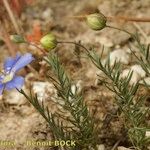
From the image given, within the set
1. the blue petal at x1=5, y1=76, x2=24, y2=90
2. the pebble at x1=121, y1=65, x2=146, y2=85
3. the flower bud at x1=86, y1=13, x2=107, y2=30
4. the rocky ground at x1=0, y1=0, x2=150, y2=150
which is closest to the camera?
the blue petal at x1=5, y1=76, x2=24, y2=90

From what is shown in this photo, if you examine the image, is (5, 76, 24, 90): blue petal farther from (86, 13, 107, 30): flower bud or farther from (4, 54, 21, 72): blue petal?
(86, 13, 107, 30): flower bud

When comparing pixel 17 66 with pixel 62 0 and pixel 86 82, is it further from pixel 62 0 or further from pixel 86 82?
pixel 62 0

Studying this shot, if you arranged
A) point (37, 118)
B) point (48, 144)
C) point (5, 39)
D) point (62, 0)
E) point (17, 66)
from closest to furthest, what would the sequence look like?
1. point (17, 66)
2. point (48, 144)
3. point (37, 118)
4. point (5, 39)
5. point (62, 0)

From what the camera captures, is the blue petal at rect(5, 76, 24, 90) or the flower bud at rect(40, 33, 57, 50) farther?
the flower bud at rect(40, 33, 57, 50)

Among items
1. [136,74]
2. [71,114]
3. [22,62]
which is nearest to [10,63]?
[22,62]

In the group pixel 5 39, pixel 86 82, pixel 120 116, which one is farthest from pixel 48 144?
pixel 5 39

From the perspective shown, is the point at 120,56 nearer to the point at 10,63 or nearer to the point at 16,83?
the point at 10,63

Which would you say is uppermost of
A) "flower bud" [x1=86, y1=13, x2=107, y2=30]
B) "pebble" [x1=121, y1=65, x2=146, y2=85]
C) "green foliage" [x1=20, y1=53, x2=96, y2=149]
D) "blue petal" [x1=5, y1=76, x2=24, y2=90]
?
"flower bud" [x1=86, y1=13, x2=107, y2=30]

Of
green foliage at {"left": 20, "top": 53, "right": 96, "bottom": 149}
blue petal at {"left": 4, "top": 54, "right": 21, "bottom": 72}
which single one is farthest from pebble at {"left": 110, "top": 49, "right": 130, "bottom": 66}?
blue petal at {"left": 4, "top": 54, "right": 21, "bottom": 72}
